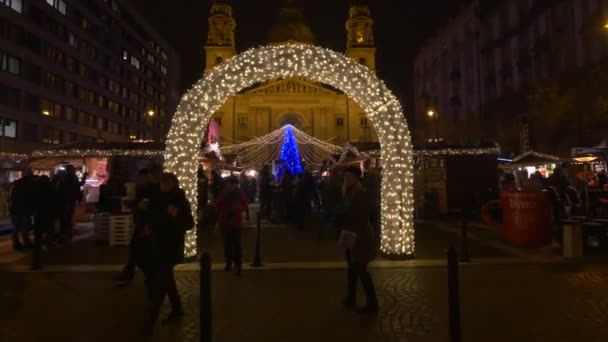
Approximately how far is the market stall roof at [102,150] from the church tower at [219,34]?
1710 inches

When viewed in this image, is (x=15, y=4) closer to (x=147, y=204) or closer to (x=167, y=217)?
(x=147, y=204)

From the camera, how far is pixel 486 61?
46250 mm

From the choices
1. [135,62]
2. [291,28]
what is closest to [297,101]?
[291,28]

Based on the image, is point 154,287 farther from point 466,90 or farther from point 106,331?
point 466,90

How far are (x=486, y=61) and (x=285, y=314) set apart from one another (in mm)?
46876

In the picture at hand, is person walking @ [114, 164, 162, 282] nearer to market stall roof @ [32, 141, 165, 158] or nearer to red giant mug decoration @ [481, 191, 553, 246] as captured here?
red giant mug decoration @ [481, 191, 553, 246]

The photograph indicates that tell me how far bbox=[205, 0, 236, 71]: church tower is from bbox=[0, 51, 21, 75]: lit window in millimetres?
25097

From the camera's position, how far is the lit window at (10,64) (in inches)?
1529

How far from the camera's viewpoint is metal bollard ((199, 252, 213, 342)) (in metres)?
3.87

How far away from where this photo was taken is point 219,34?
62844mm

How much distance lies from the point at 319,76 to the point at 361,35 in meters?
58.4

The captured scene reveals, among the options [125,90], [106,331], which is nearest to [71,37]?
[125,90]

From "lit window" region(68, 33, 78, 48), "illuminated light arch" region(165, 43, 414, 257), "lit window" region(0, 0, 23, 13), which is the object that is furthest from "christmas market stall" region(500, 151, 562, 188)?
"lit window" region(68, 33, 78, 48)

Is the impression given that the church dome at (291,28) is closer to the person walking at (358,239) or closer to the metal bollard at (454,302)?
the person walking at (358,239)
